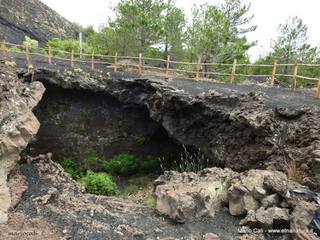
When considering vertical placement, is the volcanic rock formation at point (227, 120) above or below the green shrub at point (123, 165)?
above

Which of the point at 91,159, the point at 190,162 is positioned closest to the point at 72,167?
the point at 91,159

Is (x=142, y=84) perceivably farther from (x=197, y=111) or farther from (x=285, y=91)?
(x=285, y=91)

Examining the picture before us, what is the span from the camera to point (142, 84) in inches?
581

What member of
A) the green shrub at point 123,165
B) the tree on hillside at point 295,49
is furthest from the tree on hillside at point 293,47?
the green shrub at point 123,165

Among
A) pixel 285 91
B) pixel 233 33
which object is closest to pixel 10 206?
pixel 285 91

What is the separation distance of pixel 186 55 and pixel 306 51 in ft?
26.5

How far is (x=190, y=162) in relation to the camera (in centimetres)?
1339

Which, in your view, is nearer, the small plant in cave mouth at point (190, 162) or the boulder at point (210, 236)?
the boulder at point (210, 236)

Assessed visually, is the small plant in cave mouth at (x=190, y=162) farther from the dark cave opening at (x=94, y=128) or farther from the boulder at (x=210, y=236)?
the boulder at (x=210, y=236)

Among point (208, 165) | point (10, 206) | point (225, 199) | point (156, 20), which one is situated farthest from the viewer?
point (156, 20)

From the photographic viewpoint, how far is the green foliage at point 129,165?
15570mm

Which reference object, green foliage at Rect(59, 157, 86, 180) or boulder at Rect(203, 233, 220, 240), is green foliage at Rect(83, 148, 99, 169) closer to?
green foliage at Rect(59, 157, 86, 180)

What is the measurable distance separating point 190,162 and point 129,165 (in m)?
3.53

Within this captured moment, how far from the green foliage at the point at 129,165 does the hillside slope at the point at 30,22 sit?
22683 millimetres
